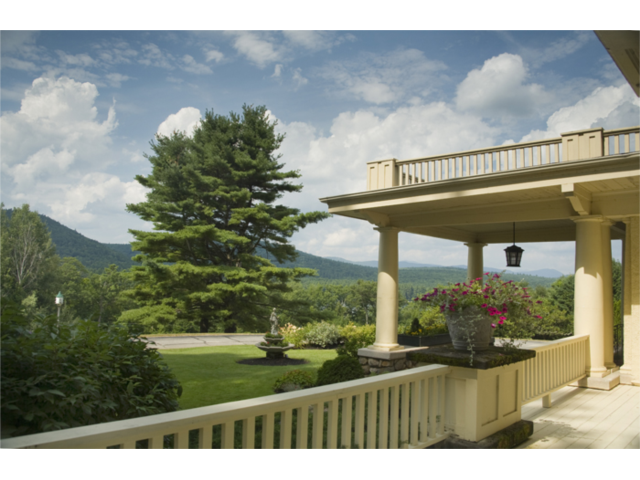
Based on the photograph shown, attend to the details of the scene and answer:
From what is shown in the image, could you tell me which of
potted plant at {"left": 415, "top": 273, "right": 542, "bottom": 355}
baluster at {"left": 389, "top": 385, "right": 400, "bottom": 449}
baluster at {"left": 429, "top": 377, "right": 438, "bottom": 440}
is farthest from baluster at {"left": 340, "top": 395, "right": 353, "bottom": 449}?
potted plant at {"left": 415, "top": 273, "right": 542, "bottom": 355}

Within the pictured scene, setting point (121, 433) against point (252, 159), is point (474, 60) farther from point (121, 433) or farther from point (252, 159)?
point (252, 159)

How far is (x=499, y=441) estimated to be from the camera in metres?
3.32

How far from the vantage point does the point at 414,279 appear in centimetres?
6178

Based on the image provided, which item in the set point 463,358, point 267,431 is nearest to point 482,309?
point 463,358

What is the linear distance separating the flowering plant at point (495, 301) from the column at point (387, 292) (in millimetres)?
4161

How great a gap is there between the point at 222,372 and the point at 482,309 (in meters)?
6.37

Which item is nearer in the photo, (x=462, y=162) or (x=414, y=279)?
(x=462, y=162)

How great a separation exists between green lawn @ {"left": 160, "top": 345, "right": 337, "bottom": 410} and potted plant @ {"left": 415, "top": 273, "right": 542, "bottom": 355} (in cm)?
384

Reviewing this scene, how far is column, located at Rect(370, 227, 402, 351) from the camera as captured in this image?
7844 mm

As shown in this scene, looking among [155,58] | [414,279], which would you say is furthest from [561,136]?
[414,279]

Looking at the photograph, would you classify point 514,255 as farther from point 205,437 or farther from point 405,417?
point 205,437
